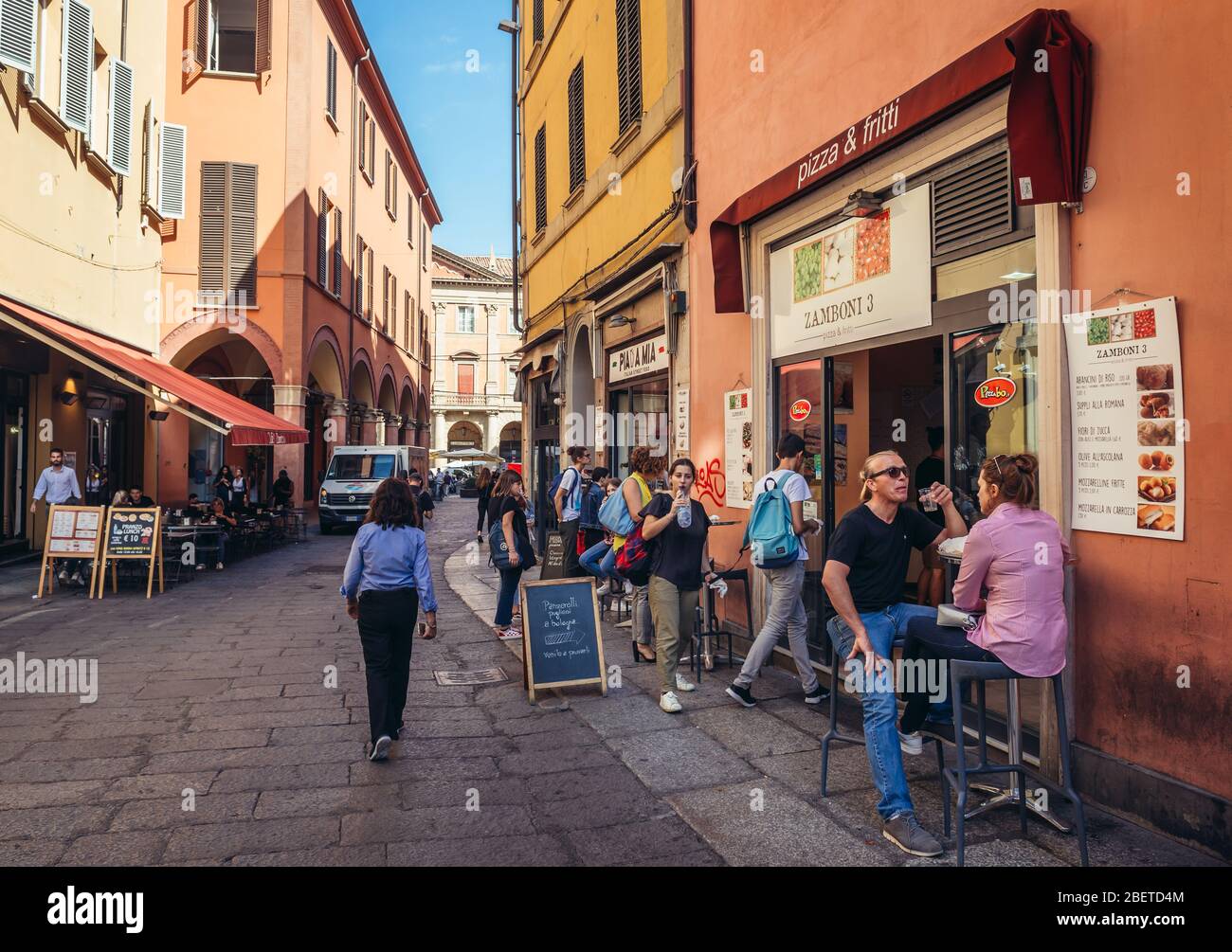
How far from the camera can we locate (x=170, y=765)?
481 cm

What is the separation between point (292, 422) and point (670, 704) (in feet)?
61.4

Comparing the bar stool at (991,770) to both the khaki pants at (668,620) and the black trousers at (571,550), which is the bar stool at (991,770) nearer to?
the khaki pants at (668,620)

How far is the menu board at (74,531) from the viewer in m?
11.0

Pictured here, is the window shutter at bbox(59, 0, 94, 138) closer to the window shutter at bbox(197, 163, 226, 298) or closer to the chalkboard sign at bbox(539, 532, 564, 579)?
the window shutter at bbox(197, 163, 226, 298)

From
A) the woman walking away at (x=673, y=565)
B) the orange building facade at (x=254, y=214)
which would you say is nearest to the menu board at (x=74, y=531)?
the woman walking away at (x=673, y=565)

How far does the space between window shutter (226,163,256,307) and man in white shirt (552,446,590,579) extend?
15.6 metres

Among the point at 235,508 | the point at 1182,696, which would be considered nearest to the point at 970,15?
the point at 1182,696

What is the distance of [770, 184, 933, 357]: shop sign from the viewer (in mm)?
5875

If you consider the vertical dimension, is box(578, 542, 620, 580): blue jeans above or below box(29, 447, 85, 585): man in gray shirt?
below

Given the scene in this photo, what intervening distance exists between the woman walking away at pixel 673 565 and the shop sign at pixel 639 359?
4226 millimetres

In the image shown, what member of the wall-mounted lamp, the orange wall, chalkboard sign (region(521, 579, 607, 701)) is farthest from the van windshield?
the orange wall

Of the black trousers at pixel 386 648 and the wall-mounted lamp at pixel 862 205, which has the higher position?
the wall-mounted lamp at pixel 862 205

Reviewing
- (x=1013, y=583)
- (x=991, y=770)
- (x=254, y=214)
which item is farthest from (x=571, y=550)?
(x=254, y=214)
